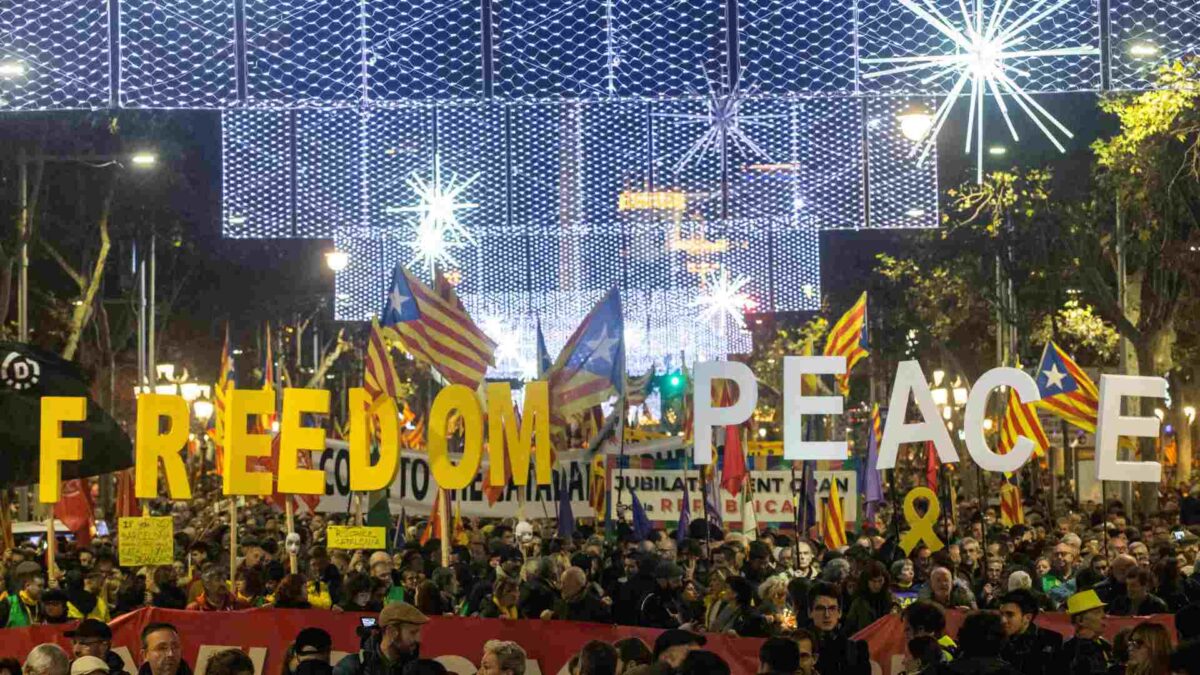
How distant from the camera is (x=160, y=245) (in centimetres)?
4647

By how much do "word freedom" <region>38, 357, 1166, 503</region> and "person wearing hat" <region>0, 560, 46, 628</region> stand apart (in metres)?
0.58

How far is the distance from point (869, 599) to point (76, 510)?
10842 mm

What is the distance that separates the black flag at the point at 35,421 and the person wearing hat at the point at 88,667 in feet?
20.7

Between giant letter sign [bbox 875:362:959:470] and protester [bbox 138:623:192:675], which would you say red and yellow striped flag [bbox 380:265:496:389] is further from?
protester [bbox 138:623:192:675]

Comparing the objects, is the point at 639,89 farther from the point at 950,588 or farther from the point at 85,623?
the point at 85,623

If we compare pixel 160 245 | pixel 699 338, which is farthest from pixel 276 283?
pixel 699 338

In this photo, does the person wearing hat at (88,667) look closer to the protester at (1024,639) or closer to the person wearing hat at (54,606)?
the person wearing hat at (54,606)

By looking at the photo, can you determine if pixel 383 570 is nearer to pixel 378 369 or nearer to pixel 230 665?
pixel 378 369

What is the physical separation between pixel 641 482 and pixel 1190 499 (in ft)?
32.5

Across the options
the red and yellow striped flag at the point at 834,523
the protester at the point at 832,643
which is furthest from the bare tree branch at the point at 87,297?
the protester at the point at 832,643

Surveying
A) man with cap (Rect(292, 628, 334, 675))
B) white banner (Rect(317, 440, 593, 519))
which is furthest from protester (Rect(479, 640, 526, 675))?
white banner (Rect(317, 440, 593, 519))

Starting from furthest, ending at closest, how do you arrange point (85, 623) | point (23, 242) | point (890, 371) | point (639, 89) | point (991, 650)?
point (890, 371) → point (23, 242) → point (639, 89) → point (85, 623) → point (991, 650)

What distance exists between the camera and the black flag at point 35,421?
50.9 ft

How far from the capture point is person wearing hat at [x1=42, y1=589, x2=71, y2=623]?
13391 mm
